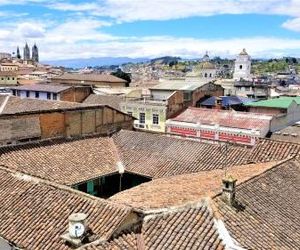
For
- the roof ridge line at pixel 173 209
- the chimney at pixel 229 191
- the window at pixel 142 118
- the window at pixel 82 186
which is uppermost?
the chimney at pixel 229 191

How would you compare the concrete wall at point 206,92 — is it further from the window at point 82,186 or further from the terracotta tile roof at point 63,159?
the window at point 82,186

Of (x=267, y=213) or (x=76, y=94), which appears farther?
(x=76, y=94)

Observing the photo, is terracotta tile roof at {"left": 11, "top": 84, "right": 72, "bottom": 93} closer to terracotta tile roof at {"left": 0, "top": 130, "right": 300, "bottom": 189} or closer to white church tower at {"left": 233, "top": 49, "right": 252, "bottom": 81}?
terracotta tile roof at {"left": 0, "top": 130, "right": 300, "bottom": 189}

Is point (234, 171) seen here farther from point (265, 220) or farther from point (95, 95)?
point (95, 95)

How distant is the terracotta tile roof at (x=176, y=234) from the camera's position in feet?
43.9

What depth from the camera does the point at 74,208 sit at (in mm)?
16297

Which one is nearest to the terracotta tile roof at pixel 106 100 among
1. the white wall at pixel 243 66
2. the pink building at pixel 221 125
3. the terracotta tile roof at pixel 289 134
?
the pink building at pixel 221 125

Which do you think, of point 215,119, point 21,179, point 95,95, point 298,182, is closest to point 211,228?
point 298,182

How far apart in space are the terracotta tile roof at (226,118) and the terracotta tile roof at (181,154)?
52.5 feet

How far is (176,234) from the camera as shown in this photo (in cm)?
1389

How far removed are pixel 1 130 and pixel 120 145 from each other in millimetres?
7623

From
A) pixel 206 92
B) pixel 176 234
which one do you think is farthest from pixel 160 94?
pixel 176 234

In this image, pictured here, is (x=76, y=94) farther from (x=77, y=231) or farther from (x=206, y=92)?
(x=77, y=231)

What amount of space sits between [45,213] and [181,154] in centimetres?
1188
